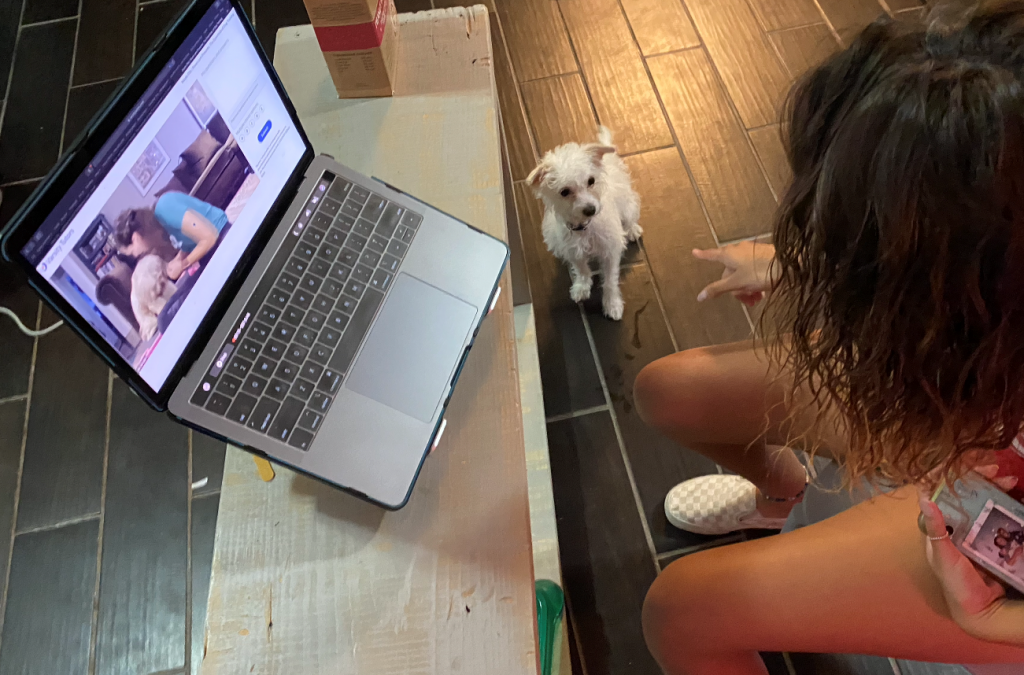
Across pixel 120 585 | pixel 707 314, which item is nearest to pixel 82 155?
pixel 120 585

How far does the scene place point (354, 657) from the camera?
514mm

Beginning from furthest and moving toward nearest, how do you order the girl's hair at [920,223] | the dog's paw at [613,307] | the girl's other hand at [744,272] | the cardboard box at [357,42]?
the dog's paw at [613,307] < the girl's other hand at [744,272] < the cardboard box at [357,42] < the girl's hair at [920,223]

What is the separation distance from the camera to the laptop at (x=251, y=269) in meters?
0.46

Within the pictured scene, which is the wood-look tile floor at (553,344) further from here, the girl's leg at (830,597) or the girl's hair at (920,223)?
the girl's hair at (920,223)

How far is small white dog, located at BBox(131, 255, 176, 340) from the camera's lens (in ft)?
1.60

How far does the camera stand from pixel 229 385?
553 mm

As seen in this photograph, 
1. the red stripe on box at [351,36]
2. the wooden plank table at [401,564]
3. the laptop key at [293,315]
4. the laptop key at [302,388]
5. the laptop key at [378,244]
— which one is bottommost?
the wooden plank table at [401,564]

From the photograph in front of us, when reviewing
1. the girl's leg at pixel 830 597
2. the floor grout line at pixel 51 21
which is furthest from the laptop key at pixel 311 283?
the floor grout line at pixel 51 21

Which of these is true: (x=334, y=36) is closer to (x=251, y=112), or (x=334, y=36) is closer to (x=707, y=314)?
(x=251, y=112)

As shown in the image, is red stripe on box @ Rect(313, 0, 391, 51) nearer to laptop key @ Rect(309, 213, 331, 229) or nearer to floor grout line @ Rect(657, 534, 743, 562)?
laptop key @ Rect(309, 213, 331, 229)

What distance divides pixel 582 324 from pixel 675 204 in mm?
382

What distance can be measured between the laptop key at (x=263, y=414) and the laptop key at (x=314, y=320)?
8 centimetres

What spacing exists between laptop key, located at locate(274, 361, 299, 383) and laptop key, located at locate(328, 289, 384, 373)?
0.03m

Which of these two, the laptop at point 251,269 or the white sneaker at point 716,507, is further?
the white sneaker at point 716,507
